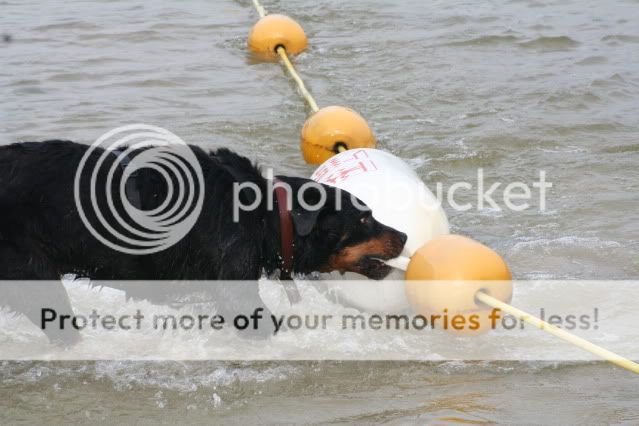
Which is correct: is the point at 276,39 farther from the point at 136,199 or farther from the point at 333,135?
the point at 136,199

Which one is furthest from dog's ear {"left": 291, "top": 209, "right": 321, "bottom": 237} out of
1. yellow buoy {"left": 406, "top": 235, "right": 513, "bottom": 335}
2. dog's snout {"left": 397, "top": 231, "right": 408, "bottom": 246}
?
yellow buoy {"left": 406, "top": 235, "right": 513, "bottom": 335}

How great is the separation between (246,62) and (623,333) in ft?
25.3

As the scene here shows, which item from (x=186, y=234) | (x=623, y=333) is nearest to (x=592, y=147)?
(x=623, y=333)

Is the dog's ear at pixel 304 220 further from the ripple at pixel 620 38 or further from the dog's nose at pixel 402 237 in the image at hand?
the ripple at pixel 620 38

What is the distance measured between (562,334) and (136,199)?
2.37 m

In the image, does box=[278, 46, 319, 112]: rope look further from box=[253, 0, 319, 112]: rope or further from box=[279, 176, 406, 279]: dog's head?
box=[279, 176, 406, 279]: dog's head

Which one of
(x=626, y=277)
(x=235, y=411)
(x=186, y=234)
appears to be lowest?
(x=235, y=411)

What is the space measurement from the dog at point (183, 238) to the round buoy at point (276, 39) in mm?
7183

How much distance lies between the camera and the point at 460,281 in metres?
5.00

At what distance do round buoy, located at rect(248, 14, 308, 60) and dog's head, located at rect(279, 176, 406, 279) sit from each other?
23.9ft

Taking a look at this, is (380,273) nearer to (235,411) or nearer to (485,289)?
(485,289)

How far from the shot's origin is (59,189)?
16.6 ft

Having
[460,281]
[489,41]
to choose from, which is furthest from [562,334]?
[489,41]

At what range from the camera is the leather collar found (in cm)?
509
